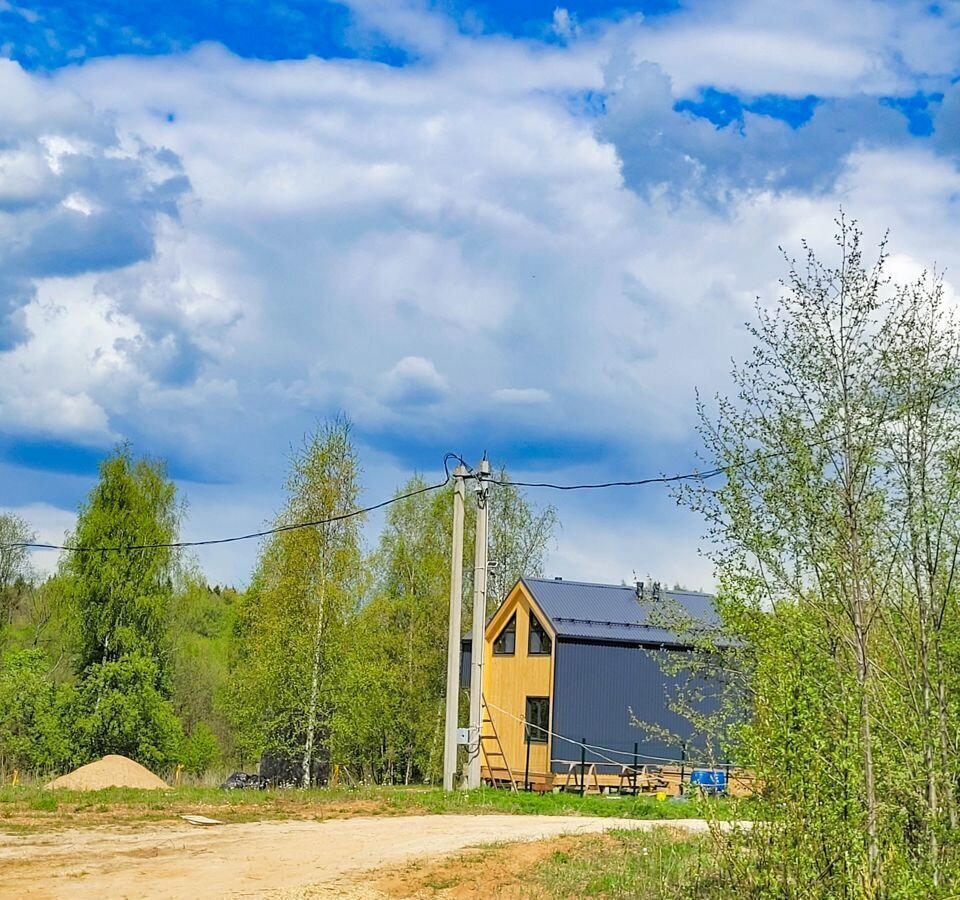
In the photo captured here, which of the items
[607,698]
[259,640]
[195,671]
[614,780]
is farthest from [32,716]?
[614,780]

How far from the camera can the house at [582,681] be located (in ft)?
103

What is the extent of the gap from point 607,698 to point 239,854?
20.6 m

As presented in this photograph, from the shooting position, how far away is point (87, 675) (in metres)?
34.5

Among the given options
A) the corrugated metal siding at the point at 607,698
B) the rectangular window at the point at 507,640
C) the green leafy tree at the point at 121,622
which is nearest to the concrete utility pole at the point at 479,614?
the corrugated metal siding at the point at 607,698

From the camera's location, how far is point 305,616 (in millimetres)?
28422

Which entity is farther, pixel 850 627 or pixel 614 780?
pixel 614 780

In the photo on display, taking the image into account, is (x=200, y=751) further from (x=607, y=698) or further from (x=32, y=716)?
(x=607, y=698)

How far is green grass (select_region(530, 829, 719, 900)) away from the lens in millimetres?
10336

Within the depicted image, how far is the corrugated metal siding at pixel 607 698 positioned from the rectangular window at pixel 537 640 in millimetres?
1033

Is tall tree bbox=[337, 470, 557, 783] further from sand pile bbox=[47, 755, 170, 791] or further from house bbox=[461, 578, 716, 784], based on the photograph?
sand pile bbox=[47, 755, 170, 791]

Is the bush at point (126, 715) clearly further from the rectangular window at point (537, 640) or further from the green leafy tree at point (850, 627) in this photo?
the green leafy tree at point (850, 627)

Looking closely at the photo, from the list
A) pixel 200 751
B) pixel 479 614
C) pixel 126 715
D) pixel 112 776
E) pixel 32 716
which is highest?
pixel 479 614

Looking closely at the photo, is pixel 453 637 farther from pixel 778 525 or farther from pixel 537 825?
pixel 778 525

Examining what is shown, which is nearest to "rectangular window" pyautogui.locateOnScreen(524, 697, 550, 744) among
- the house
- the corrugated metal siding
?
the house
